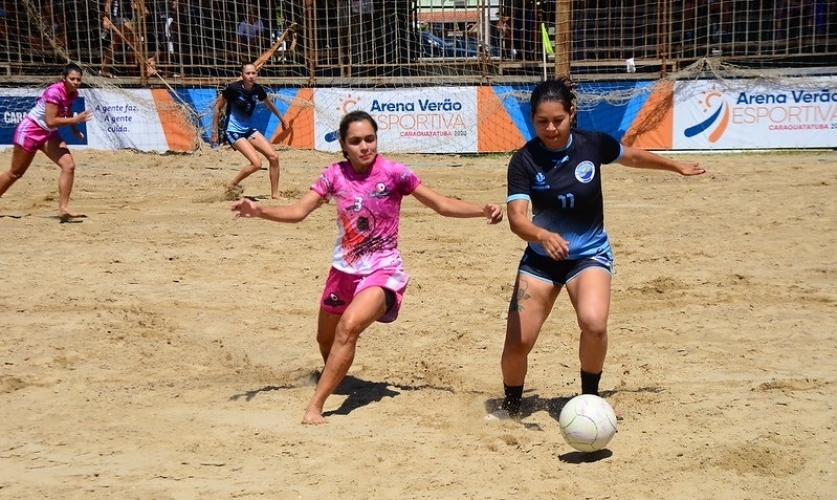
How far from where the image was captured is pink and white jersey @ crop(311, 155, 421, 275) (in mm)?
5500

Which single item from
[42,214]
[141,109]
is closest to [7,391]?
[42,214]

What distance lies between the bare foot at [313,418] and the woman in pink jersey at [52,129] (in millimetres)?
6070

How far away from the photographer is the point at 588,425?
4.66 m

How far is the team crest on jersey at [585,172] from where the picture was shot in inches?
204

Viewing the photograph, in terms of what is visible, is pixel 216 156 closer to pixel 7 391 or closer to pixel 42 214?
pixel 42 214

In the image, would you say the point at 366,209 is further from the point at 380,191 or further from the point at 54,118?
the point at 54,118

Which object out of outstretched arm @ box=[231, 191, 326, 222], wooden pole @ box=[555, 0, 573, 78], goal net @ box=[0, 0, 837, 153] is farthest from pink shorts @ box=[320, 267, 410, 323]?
wooden pole @ box=[555, 0, 573, 78]

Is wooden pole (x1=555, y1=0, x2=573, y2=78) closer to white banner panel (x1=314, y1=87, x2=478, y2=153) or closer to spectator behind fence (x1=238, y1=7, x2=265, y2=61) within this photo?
white banner panel (x1=314, y1=87, x2=478, y2=153)

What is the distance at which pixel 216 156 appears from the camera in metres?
16.0

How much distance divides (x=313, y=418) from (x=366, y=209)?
1.19m

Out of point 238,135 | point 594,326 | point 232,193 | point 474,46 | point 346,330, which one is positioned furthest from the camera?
point 474,46

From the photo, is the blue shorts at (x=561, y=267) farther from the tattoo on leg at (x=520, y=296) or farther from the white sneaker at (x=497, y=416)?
the white sneaker at (x=497, y=416)

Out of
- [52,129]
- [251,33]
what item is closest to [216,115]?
[52,129]

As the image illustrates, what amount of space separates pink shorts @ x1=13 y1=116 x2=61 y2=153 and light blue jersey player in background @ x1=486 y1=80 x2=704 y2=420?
280 inches
